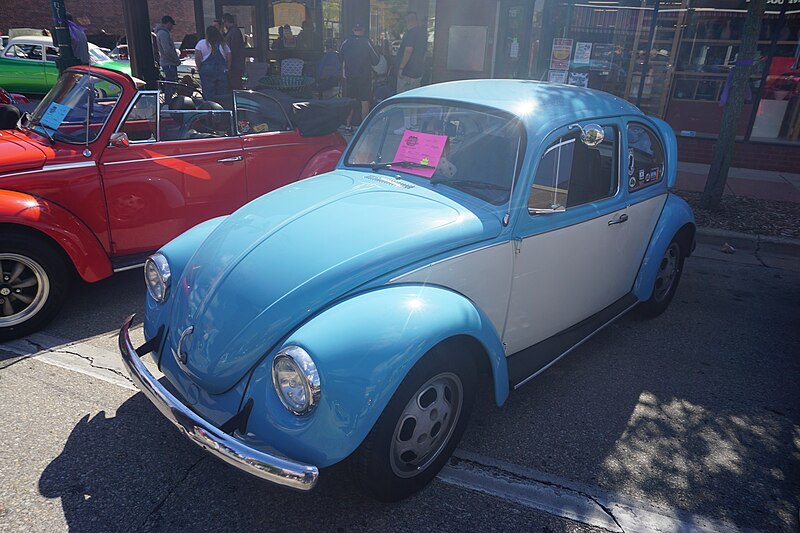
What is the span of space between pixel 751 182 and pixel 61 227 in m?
9.51

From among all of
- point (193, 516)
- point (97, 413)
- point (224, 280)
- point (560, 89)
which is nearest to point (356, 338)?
point (224, 280)

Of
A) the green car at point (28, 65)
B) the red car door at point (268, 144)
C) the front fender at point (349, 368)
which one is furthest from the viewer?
the green car at point (28, 65)

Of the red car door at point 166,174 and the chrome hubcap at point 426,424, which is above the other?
the red car door at point 166,174

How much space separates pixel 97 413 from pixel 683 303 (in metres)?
4.77

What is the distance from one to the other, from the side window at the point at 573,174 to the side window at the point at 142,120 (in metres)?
3.27

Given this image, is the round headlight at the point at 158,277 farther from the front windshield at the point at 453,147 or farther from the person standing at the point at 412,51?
the person standing at the point at 412,51

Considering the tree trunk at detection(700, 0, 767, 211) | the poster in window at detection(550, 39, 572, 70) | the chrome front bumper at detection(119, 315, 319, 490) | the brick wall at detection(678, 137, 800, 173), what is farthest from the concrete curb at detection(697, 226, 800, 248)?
the chrome front bumper at detection(119, 315, 319, 490)

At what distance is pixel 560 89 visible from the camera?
3.92 meters

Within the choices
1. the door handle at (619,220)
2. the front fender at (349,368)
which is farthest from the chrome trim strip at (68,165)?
the door handle at (619,220)

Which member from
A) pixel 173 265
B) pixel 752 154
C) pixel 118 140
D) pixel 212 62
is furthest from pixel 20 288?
pixel 752 154

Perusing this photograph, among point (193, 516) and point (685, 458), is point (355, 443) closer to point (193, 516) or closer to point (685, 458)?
point (193, 516)

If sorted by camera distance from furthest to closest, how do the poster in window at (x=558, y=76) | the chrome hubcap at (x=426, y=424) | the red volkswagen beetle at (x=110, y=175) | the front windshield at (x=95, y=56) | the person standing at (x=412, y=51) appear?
the front windshield at (x=95, y=56), the person standing at (x=412, y=51), the poster in window at (x=558, y=76), the red volkswagen beetle at (x=110, y=175), the chrome hubcap at (x=426, y=424)

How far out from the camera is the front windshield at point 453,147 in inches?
127

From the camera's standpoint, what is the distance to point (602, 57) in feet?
34.0
